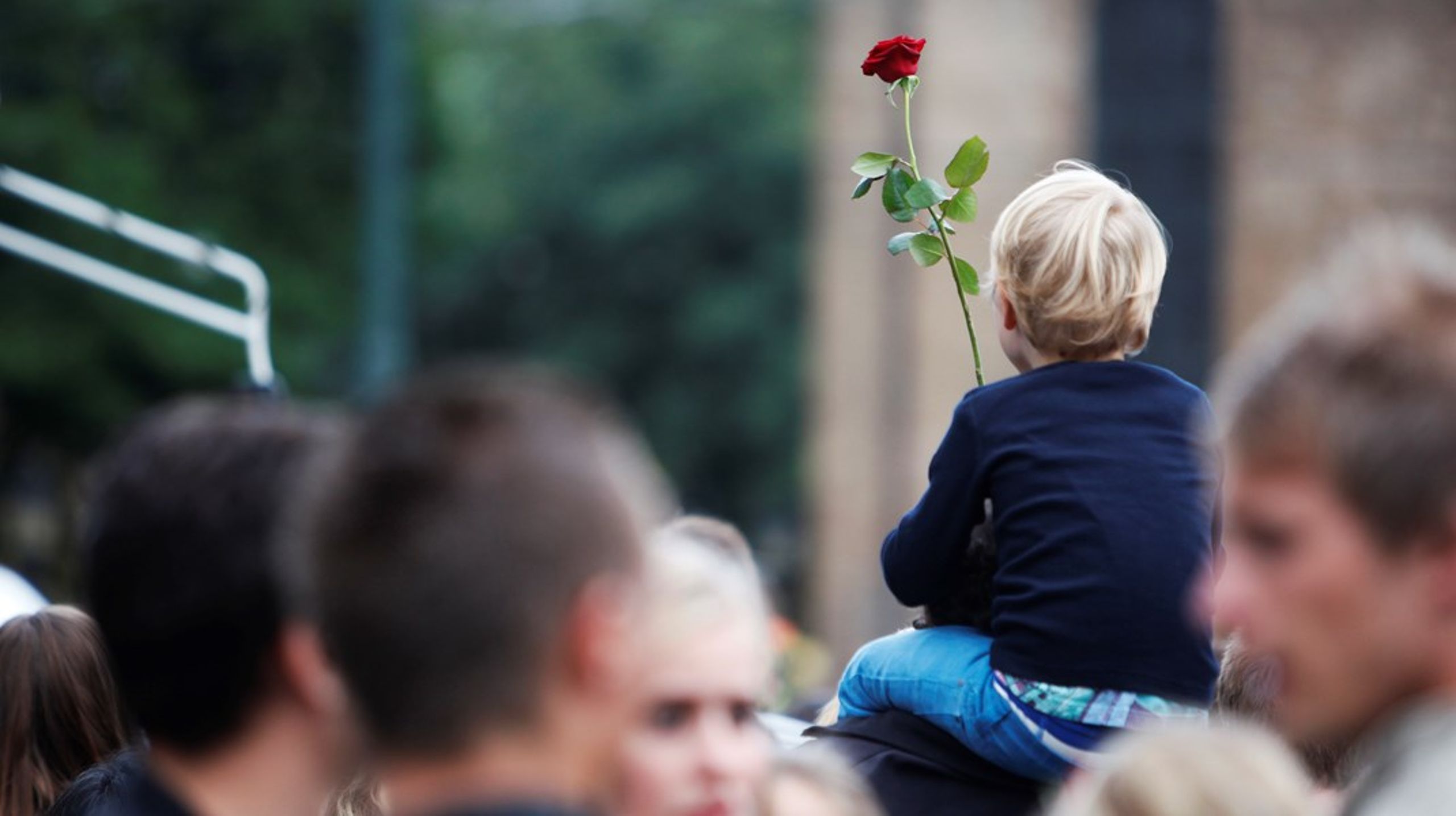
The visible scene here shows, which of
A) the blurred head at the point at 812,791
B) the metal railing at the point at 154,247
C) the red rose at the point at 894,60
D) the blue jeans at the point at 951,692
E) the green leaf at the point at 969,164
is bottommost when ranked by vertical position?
the metal railing at the point at 154,247

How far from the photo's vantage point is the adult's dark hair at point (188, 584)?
2199mm

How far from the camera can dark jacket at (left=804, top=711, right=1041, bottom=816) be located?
3314mm

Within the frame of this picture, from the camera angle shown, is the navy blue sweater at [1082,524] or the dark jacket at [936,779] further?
the dark jacket at [936,779]

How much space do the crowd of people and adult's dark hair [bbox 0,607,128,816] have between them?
90 cm

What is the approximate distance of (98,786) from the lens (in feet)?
11.6

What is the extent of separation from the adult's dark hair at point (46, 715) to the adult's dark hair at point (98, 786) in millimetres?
260

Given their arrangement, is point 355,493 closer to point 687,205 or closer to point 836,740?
point 836,740

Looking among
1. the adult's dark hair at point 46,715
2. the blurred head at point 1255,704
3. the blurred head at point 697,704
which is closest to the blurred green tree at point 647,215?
the adult's dark hair at point 46,715

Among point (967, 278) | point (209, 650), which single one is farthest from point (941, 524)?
point (209, 650)

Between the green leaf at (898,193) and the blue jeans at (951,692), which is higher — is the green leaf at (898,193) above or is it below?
above

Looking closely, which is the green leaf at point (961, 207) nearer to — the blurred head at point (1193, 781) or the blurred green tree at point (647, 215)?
the blurred head at point (1193, 781)

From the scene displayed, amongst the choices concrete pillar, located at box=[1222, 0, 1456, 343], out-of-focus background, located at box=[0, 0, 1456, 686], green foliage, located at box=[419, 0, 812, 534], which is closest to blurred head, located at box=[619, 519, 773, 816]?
out-of-focus background, located at box=[0, 0, 1456, 686]

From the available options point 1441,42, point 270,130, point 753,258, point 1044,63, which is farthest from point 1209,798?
point 753,258

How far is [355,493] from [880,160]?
2033 mm
